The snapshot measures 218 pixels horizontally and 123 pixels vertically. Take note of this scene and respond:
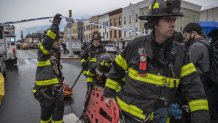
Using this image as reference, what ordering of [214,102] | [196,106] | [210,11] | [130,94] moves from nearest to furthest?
[196,106] → [130,94] → [214,102] → [210,11]

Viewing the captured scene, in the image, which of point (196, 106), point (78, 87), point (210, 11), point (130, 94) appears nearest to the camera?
point (196, 106)

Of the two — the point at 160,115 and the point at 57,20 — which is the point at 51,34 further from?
the point at 160,115

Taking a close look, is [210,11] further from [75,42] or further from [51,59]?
[51,59]

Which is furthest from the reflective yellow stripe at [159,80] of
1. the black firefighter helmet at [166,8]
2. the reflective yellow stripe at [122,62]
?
the black firefighter helmet at [166,8]

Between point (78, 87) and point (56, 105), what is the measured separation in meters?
5.59

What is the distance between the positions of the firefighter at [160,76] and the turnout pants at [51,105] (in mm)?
2282

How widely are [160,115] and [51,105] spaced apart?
2.63m

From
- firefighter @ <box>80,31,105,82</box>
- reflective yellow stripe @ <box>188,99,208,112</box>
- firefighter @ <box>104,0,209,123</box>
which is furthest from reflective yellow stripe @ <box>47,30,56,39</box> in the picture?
reflective yellow stripe @ <box>188,99,208,112</box>

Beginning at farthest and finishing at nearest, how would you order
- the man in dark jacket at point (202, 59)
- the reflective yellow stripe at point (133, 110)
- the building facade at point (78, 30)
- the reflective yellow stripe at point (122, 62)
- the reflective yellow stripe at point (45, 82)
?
the building facade at point (78, 30) → the reflective yellow stripe at point (45, 82) → the man in dark jacket at point (202, 59) → the reflective yellow stripe at point (122, 62) → the reflective yellow stripe at point (133, 110)

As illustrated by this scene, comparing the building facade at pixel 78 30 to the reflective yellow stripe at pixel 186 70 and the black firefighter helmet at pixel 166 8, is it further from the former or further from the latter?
the reflective yellow stripe at pixel 186 70

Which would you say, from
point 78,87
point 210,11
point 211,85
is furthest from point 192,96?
point 210,11

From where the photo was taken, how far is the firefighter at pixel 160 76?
2.50 m

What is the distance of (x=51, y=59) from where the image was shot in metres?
4.77

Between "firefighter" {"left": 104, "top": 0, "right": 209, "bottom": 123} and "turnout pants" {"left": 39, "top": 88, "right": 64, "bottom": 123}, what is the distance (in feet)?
7.49
